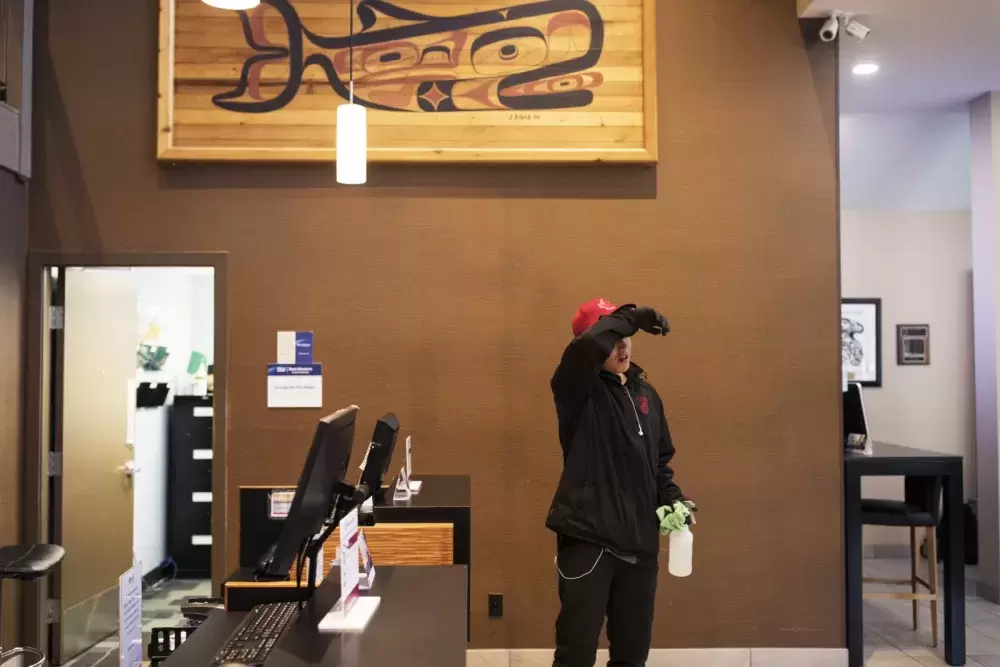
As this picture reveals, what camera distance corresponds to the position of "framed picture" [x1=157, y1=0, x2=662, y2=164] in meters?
3.91

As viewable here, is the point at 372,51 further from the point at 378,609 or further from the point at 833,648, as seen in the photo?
the point at 833,648

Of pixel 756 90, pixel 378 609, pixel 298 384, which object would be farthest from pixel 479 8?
pixel 378 609

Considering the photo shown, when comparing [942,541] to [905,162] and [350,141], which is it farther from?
[350,141]

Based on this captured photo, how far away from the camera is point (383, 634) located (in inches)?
67.7

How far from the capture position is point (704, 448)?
155 inches

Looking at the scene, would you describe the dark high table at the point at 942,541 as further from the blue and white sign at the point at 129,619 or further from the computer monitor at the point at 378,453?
the blue and white sign at the point at 129,619

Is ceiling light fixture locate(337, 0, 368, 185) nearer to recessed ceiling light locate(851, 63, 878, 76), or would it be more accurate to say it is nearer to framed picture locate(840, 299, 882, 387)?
recessed ceiling light locate(851, 63, 878, 76)

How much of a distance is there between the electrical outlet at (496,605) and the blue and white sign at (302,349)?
57.6 inches

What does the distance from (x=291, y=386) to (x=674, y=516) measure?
6.64ft

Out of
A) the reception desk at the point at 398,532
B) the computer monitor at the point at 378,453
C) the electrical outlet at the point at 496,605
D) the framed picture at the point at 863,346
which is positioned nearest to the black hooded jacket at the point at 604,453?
the reception desk at the point at 398,532

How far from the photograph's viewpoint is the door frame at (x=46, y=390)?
3836 millimetres

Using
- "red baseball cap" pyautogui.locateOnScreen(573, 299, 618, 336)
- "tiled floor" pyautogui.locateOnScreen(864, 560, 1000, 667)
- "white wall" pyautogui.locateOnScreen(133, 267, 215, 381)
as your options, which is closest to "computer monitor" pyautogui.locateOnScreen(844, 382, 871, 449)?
"tiled floor" pyautogui.locateOnScreen(864, 560, 1000, 667)

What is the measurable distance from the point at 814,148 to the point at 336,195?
2.41 meters

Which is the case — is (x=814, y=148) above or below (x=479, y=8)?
below
